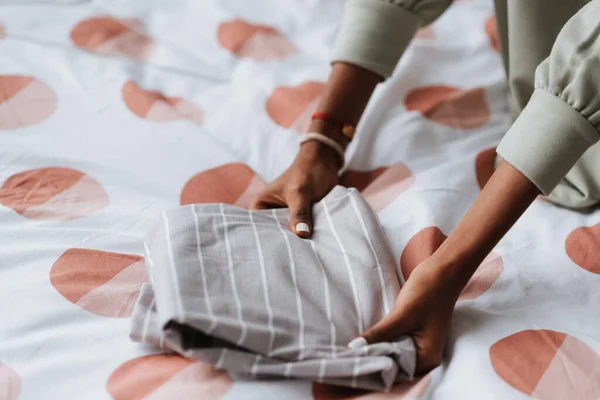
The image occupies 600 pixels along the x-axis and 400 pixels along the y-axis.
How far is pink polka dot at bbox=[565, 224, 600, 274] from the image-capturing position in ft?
2.22

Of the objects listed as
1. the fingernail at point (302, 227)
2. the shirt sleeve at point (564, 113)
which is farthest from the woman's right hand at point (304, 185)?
the shirt sleeve at point (564, 113)

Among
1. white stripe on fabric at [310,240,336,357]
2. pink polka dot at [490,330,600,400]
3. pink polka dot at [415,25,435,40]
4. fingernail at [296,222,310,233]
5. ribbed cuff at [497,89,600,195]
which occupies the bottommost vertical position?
fingernail at [296,222,310,233]

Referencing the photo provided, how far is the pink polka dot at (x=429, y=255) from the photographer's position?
66 centimetres

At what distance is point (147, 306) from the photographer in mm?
585

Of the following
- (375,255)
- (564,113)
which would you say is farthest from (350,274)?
(564,113)

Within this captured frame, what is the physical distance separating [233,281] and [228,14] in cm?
66

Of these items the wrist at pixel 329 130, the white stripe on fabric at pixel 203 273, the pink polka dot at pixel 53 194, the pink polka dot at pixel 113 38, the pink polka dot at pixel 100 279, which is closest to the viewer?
the white stripe on fabric at pixel 203 273

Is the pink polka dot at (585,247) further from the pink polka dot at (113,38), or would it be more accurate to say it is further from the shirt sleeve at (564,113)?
the pink polka dot at (113,38)

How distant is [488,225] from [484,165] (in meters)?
0.24

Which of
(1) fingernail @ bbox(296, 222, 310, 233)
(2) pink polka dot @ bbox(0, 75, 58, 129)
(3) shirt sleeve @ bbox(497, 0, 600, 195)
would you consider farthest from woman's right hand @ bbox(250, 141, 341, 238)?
(2) pink polka dot @ bbox(0, 75, 58, 129)

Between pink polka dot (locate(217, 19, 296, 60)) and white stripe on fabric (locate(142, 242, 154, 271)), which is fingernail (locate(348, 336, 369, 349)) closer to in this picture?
white stripe on fabric (locate(142, 242, 154, 271))

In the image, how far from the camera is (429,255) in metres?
0.68

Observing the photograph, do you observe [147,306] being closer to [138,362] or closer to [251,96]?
[138,362]

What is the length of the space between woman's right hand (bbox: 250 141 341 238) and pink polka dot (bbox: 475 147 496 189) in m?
0.17
